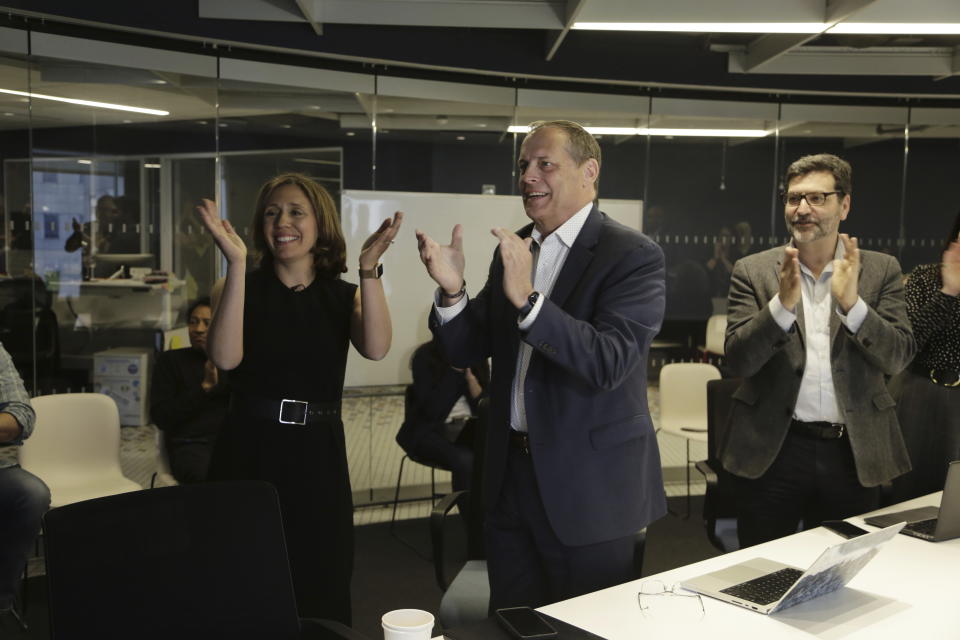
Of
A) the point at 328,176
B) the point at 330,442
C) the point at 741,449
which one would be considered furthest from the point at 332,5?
the point at 741,449

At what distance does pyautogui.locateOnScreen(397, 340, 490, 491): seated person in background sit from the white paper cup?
3.04 meters

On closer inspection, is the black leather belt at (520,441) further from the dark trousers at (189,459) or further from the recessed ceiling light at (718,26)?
the recessed ceiling light at (718,26)

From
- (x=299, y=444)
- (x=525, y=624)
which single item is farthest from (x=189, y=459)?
(x=525, y=624)

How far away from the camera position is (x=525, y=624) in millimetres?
1543

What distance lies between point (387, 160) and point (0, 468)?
2915 millimetres

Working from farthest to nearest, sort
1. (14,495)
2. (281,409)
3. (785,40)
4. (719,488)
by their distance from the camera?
1. (785,40)
2. (14,495)
3. (719,488)
4. (281,409)

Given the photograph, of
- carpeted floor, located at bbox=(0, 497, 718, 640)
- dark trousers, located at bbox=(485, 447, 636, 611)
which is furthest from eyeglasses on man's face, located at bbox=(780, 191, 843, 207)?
carpeted floor, located at bbox=(0, 497, 718, 640)

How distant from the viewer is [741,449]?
267 cm

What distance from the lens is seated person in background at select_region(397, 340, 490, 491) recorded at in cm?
446

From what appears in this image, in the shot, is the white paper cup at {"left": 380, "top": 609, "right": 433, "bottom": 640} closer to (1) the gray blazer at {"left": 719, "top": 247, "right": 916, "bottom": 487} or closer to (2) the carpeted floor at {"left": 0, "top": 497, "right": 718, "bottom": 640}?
(1) the gray blazer at {"left": 719, "top": 247, "right": 916, "bottom": 487}

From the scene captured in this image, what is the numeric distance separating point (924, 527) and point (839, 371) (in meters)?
0.51

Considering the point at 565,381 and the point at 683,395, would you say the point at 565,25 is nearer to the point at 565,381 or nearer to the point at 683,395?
the point at 683,395

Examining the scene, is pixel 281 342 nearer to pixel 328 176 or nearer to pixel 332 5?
pixel 332 5

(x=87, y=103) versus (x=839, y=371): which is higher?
(x=87, y=103)
